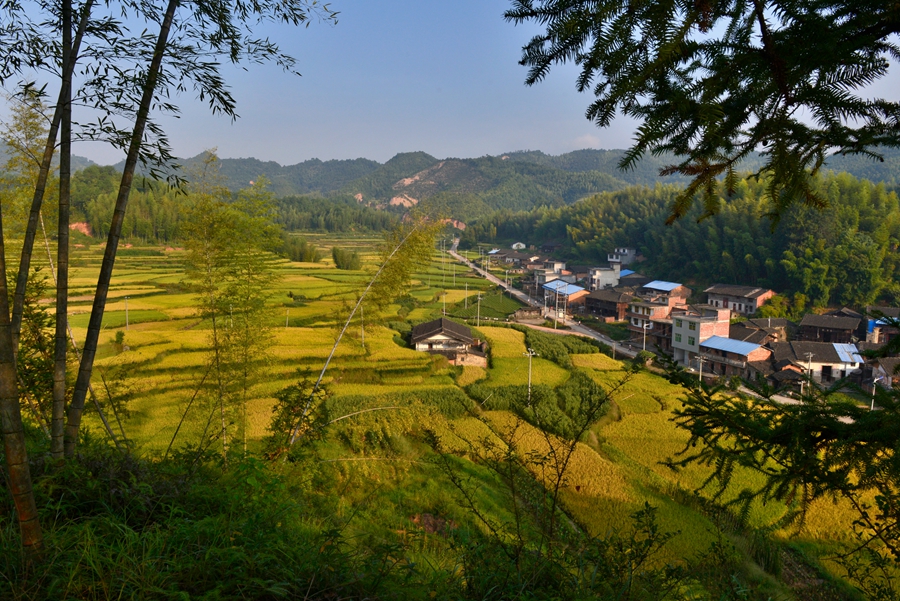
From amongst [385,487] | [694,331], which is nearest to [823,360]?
[694,331]

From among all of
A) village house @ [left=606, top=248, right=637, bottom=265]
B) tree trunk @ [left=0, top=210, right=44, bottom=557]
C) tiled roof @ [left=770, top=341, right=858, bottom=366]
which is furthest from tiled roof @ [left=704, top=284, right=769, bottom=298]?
tree trunk @ [left=0, top=210, right=44, bottom=557]

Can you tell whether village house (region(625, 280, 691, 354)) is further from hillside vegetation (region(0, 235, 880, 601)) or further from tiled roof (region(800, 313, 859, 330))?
tiled roof (region(800, 313, 859, 330))

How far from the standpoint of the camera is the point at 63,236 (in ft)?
8.91

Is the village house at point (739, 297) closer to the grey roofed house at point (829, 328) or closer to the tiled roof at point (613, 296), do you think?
the grey roofed house at point (829, 328)

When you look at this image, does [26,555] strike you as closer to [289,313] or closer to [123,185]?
[123,185]

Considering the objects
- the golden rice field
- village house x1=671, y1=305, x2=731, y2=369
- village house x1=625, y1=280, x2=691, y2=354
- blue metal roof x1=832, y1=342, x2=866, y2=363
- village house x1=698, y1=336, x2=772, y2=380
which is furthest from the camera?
village house x1=625, y1=280, x2=691, y2=354

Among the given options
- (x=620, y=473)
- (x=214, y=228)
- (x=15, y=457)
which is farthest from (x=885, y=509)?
(x=620, y=473)

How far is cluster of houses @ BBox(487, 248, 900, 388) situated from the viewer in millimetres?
16438

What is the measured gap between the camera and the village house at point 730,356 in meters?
16.8

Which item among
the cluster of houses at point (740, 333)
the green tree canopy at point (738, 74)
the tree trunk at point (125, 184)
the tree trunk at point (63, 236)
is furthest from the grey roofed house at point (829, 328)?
the tree trunk at point (63, 236)

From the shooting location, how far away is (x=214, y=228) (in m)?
6.17

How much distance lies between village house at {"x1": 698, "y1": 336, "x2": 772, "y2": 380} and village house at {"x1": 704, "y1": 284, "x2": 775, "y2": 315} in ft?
25.2

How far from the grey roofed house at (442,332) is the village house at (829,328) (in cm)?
1446

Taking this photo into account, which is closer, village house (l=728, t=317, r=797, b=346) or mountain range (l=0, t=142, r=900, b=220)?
village house (l=728, t=317, r=797, b=346)
